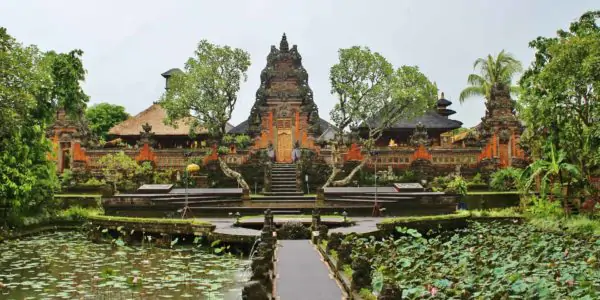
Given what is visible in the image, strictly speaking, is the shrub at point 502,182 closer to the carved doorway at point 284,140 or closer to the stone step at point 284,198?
the stone step at point 284,198

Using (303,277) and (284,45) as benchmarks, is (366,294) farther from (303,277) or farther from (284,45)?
(284,45)

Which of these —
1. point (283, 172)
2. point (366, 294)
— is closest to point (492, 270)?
point (366, 294)

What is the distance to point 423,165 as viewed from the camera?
2991 cm

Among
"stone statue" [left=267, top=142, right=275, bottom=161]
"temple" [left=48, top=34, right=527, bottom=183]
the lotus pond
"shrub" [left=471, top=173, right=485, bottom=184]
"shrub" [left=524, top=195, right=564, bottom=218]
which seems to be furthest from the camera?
"temple" [left=48, top=34, right=527, bottom=183]

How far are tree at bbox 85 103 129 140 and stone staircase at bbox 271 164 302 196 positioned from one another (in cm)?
2627

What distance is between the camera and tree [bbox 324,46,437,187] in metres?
30.9

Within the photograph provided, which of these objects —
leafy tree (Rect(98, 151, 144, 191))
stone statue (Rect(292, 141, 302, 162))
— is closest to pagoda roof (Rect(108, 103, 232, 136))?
leafy tree (Rect(98, 151, 144, 191))

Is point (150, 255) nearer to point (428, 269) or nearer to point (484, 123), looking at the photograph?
point (428, 269)

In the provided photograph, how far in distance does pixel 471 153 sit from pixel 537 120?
11664 millimetres

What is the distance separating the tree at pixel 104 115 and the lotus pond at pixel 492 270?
1667 inches

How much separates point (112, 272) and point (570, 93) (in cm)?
1489

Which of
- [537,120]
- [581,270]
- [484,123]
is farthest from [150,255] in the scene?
[484,123]

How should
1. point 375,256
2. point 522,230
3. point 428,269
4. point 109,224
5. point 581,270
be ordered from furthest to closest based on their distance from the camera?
point 109,224, point 522,230, point 375,256, point 428,269, point 581,270

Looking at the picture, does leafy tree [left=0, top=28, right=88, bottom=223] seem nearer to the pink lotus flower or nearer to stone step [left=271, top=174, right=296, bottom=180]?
stone step [left=271, top=174, right=296, bottom=180]
